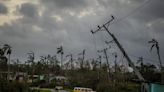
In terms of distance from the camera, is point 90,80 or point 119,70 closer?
point 90,80

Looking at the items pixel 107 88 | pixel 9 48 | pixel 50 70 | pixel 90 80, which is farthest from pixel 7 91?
pixel 50 70

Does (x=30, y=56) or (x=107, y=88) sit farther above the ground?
(x=30, y=56)

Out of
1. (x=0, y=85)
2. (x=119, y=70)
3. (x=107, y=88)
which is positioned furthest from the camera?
(x=119, y=70)

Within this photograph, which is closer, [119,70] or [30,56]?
[119,70]

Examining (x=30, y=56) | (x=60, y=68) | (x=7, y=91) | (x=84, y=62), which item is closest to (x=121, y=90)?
(x=7, y=91)

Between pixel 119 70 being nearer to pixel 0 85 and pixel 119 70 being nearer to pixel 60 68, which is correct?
pixel 60 68

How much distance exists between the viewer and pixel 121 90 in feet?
260

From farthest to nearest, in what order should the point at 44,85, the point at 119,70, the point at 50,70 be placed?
the point at 50,70 < the point at 119,70 < the point at 44,85

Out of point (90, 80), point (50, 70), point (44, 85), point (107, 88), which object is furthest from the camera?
point (50, 70)

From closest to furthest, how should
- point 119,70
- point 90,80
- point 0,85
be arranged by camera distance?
point 0,85 → point 90,80 → point 119,70

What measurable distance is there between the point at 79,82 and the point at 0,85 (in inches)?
1652

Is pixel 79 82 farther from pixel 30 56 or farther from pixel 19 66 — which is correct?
pixel 19 66

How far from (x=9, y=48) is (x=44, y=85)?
17941mm

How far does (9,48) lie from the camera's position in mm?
Result: 113438
